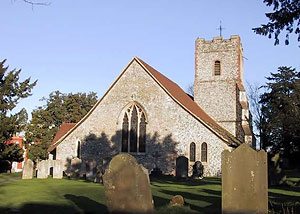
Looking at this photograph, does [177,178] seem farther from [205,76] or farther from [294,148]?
[294,148]

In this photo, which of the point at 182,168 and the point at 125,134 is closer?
the point at 182,168

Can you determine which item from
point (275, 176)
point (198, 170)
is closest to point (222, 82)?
point (198, 170)

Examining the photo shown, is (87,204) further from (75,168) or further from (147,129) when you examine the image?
(147,129)

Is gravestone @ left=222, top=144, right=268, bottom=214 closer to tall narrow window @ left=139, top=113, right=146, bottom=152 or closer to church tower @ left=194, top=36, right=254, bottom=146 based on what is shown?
tall narrow window @ left=139, top=113, right=146, bottom=152

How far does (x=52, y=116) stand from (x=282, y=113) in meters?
28.8

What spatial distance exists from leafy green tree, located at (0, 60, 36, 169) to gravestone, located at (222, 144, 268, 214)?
27.2 meters

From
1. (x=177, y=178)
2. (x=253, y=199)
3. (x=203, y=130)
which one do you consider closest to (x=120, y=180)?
(x=253, y=199)

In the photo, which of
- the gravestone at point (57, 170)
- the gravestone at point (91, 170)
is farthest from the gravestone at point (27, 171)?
the gravestone at point (91, 170)

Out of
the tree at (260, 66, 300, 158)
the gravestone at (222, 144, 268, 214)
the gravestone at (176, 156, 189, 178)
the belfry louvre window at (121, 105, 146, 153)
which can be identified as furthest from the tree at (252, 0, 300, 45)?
the tree at (260, 66, 300, 158)

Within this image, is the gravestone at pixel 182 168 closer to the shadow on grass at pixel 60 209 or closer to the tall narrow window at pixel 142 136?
the tall narrow window at pixel 142 136

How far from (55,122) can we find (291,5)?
42.4 m

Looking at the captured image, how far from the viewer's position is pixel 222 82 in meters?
33.5

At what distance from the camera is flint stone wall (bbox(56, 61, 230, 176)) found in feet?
88.1

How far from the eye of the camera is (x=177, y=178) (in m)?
22.2
